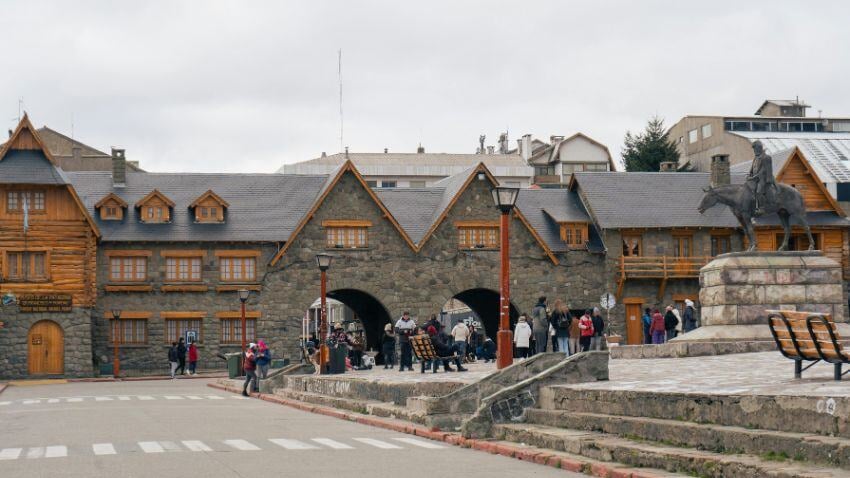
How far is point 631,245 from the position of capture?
57.1m

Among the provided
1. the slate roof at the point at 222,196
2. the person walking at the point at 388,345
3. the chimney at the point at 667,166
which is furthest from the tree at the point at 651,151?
the person walking at the point at 388,345

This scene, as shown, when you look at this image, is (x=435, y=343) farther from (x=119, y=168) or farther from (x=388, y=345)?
(x=119, y=168)

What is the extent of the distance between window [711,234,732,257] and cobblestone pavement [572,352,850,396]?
32.9 m

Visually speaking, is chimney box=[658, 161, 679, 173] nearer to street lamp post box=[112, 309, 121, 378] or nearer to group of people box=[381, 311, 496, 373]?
group of people box=[381, 311, 496, 373]

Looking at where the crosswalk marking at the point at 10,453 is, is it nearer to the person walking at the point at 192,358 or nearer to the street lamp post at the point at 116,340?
the person walking at the point at 192,358

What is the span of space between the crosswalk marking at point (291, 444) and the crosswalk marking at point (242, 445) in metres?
0.41

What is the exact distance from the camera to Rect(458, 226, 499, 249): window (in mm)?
56594

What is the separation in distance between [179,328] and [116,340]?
2.89m

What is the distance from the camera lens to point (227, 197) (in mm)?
57375

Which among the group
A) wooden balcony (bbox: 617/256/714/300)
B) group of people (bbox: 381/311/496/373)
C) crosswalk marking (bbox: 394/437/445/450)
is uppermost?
wooden balcony (bbox: 617/256/714/300)

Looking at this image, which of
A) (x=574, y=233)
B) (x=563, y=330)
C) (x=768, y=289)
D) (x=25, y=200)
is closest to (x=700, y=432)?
(x=768, y=289)

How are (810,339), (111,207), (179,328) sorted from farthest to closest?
(111,207) → (179,328) → (810,339)

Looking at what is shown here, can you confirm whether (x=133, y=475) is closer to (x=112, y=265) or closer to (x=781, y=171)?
(x=112, y=265)

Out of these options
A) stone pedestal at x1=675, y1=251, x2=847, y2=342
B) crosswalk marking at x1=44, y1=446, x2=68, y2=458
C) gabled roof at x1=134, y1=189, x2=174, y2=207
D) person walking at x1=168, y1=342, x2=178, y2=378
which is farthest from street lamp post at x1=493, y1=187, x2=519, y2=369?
gabled roof at x1=134, y1=189, x2=174, y2=207
